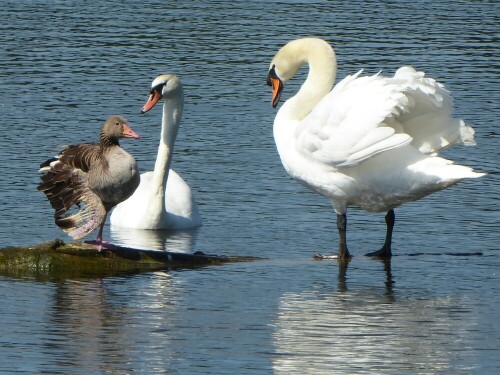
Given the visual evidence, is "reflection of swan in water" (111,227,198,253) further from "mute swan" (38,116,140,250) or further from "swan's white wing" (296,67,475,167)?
"swan's white wing" (296,67,475,167)

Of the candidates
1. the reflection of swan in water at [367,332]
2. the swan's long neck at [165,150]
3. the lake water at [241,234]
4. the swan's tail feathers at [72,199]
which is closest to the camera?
the reflection of swan in water at [367,332]

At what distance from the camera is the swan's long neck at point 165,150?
10922mm

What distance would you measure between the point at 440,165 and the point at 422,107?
533mm

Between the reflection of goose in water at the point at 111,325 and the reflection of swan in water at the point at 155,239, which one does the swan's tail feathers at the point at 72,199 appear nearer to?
the reflection of goose in water at the point at 111,325

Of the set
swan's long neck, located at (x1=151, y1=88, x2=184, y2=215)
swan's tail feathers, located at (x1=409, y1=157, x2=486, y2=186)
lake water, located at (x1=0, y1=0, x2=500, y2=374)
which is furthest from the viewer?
swan's long neck, located at (x1=151, y1=88, x2=184, y2=215)

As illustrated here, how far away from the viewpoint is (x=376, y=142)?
873cm

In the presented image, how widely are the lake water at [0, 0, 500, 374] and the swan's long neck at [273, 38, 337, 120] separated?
105cm

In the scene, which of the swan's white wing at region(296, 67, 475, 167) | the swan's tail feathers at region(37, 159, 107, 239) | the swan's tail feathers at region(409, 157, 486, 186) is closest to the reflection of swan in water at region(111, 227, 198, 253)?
the swan's tail feathers at region(37, 159, 107, 239)

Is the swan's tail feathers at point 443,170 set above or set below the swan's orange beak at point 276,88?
below

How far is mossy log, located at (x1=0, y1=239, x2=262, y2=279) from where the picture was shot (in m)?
8.62

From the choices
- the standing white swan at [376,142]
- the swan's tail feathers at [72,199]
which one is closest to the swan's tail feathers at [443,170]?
the standing white swan at [376,142]

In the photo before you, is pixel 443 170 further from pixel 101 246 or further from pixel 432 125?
pixel 101 246

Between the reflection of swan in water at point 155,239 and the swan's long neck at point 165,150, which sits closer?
the reflection of swan in water at point 155,239

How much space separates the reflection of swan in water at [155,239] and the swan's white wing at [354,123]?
1.63 meters
